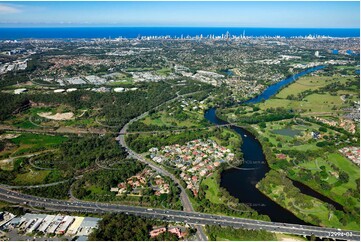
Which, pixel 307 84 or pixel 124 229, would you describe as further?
pixel 307 84

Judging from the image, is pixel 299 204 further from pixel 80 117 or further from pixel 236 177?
pixel 80 117

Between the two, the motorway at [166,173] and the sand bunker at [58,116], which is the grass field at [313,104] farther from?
the sand bunker at [58,116]

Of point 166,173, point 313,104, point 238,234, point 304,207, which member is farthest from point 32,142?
point 313,104

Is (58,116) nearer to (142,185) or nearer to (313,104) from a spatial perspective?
(142,185)

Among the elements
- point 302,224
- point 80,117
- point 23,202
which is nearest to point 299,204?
point 302,224

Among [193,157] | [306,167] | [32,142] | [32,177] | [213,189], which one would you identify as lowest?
[32,177]

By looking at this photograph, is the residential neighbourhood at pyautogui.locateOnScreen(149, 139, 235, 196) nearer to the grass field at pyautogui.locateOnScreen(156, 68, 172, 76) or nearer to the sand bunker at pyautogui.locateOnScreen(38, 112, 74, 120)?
the sand bunker at pyautogui.locateOnScreen(38, 112, 74, 120)

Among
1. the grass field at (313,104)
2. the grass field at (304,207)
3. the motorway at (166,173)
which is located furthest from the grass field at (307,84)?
the grass field at (304,207)

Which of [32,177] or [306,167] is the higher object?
[306,167]

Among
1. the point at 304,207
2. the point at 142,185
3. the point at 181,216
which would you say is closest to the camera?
the point at 181,216
